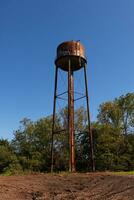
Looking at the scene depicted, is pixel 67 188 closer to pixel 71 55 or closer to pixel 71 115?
pixel 71 115

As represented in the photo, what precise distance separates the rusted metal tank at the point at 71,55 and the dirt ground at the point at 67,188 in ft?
34.2

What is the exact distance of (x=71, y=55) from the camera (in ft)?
86.1

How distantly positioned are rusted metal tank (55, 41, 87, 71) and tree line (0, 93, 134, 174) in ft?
37.4

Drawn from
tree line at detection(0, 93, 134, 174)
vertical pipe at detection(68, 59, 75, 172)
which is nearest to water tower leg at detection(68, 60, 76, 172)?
vertical pipe at detection(68, 59, 75, 172)

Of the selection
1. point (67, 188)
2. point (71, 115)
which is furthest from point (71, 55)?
point (67, 188)

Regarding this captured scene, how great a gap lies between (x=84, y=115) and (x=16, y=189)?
30.6 m

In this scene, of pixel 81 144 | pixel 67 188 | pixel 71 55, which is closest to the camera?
pixel 67 188

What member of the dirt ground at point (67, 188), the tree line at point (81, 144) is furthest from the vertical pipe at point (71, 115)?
the tree line at point (81, 144)

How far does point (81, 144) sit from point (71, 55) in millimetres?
18033

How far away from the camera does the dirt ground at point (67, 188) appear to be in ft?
45.2

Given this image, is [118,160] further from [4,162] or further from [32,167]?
[4,162]

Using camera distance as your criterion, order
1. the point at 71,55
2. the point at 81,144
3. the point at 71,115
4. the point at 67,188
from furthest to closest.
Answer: the point at 81,144 < the point at 71,55 < the point at 71,115 < the point at 67,188

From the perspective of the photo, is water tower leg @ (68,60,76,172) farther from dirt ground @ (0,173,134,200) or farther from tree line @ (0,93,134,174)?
tree line @ (0,93,134,174)

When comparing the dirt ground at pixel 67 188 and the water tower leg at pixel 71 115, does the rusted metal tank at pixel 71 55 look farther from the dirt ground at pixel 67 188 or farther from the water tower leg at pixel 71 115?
the dirt ground at pixel 67 188
